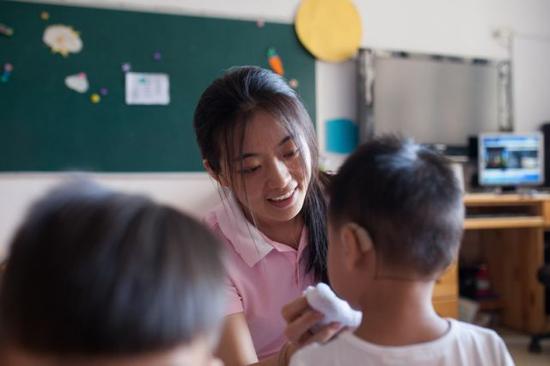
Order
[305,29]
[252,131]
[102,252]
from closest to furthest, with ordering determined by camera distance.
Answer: [102,252] → [252,131] → [305,29]

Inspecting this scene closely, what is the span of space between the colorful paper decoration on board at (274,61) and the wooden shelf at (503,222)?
4.60ft

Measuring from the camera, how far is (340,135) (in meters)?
3.27

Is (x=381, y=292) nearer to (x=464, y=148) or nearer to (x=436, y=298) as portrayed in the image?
(x=436, y=298)

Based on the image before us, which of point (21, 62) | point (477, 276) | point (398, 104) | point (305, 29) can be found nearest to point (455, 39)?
point (398, 104)

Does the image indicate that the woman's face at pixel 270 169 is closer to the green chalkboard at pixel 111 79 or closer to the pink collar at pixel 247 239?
the pink collar at pixel 247 239

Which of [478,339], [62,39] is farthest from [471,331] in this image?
[62,39]

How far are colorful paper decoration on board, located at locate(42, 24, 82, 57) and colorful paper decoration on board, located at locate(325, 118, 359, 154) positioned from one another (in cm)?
155

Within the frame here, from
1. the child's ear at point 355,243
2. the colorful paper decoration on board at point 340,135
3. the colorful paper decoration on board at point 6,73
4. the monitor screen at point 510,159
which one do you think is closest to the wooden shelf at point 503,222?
the monitor screen at point 510,159

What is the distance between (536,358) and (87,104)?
2.79m

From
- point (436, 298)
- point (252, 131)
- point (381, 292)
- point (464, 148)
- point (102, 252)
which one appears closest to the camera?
point (102, 252)

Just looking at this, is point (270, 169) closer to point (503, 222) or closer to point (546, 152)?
point (503, 222)

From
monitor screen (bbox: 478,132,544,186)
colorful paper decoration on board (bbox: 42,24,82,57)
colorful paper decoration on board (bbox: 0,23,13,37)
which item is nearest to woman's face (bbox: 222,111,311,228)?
colorful paper decoration on board (bbox: 42,24,82,57)

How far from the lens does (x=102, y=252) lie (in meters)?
0.40

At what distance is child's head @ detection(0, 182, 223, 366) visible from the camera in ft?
1.30
